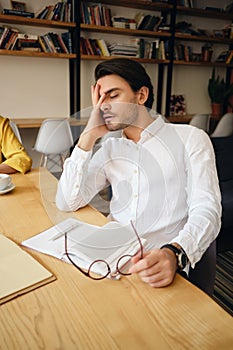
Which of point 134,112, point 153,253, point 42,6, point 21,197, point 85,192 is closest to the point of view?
point 153,253

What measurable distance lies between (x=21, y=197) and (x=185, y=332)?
830mm

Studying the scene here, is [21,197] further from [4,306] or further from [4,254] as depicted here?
[4,306]

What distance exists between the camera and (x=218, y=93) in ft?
15.3

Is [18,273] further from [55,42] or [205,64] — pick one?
[205,64]

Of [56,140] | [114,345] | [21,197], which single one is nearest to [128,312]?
[114,345]

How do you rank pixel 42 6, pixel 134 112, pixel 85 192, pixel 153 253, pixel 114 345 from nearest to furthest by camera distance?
1. pixel 114 345
2. pixel 153 253
3. pixel 134 112
4. pixel 85 192
5. pixel 42 6

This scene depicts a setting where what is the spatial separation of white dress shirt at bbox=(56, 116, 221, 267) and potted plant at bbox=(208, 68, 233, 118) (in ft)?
12.9

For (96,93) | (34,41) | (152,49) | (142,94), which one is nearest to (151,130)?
(142,94)

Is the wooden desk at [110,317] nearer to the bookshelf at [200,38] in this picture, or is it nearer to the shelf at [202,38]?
the bookshelf at [200,38]

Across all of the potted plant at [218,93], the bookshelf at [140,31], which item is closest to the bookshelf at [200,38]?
the bookshelf at [140,31]

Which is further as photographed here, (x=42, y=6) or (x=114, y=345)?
(x=42, y=6)

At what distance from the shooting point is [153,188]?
96 centimetres

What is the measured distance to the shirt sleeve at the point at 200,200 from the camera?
0.80m

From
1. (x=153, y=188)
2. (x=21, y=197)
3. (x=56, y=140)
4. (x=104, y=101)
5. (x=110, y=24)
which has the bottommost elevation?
(x=21, y=197)
